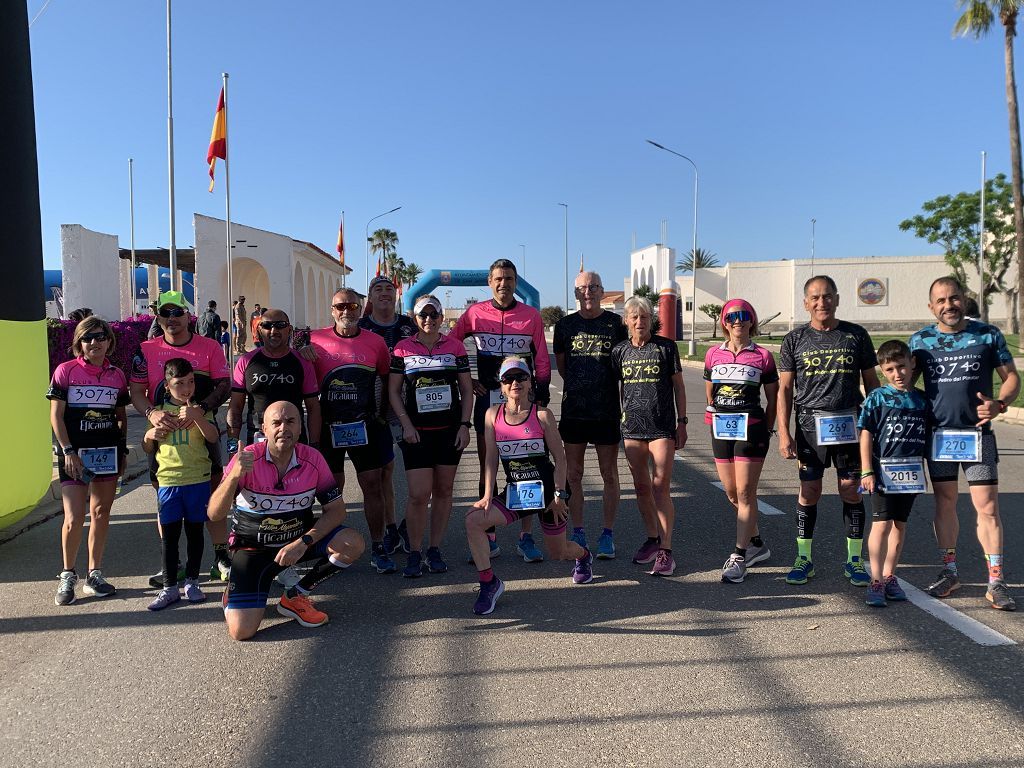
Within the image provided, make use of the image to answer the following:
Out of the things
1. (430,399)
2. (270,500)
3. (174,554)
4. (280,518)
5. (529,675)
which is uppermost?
(430,399)

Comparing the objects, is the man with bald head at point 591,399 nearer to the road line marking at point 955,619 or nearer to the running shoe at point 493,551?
the running shoe at point 493,551

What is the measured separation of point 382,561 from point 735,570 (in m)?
2.31

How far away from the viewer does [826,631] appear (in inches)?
161

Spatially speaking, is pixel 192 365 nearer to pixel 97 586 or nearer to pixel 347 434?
pixel 347 434

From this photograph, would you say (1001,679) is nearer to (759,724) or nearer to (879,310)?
(759,724)

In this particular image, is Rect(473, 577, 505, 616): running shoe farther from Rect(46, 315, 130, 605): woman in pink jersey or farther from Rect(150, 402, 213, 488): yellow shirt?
Rect(46, 315, 130, 605): woman in pink jersey

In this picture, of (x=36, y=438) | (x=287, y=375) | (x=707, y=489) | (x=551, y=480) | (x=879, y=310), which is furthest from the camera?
(x=879, y=310)

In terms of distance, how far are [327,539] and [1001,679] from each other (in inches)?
134

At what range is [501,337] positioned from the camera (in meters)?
5.66

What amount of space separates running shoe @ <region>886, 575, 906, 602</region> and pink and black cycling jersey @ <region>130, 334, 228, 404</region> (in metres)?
4.29

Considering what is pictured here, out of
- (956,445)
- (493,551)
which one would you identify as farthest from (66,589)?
(956,445)

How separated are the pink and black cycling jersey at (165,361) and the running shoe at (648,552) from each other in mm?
3037

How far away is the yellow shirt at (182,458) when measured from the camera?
482cm

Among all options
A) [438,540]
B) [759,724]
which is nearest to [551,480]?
[438,540]
